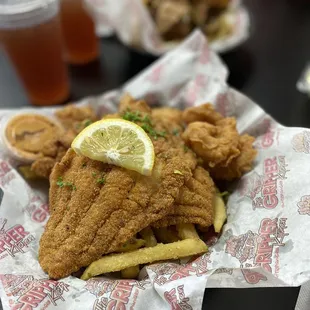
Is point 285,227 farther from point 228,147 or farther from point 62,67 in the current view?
point 62,67

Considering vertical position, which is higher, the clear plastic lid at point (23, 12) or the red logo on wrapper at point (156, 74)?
the clear plastic lid at point (23, 12)

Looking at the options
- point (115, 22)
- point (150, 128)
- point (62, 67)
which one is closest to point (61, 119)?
point (150, 128)

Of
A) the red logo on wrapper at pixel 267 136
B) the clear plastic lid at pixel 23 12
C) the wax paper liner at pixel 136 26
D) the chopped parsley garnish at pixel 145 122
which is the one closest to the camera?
the chopped parsley garnish at pixel 145 122

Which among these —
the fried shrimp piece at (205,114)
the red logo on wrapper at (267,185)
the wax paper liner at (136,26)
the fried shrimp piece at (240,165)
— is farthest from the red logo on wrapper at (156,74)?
the red logo on wrapper at (267,185)

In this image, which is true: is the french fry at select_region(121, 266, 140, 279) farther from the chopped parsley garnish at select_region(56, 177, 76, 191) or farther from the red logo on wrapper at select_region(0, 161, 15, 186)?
the red logo on wrapper at select_region(0, 161, 15, 186)

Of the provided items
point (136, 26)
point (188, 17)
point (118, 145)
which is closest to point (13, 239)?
point (118, 145)

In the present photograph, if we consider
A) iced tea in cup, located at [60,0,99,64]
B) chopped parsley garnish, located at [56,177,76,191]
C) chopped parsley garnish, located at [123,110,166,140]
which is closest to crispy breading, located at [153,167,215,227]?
chopped parsley garnish, located at [123,110,166,140]

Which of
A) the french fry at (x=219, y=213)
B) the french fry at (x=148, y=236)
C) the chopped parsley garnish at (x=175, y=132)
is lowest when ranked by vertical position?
the french fry at (x=219, y=213)

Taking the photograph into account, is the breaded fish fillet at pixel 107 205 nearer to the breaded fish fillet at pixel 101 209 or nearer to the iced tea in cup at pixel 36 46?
the breaded fish fillet at pixel 101 209

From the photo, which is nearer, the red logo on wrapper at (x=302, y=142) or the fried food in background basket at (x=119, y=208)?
the fried food in background basket at (x=119, y=208)
